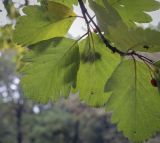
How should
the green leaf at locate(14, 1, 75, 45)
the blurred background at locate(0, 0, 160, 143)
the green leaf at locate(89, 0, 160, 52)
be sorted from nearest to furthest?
the green leaf at locate(89, 0, 160, 52), the green leaf at locate(14, 1, 75, 45), the blurred background at locate(0, 0, 160, 143)

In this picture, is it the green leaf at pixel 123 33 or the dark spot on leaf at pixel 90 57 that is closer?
the green leaf at pixel 123 33

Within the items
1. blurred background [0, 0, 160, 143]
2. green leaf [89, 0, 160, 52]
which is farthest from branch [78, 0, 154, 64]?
blurred background [0, 0, 160, 143]

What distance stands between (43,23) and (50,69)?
0.08 metres

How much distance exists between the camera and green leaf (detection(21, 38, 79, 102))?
0.59 metres

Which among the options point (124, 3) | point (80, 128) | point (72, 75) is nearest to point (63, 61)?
point (72, 75)

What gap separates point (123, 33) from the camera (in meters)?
0.48

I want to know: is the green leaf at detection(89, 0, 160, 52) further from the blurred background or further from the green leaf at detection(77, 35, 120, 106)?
the blurred background

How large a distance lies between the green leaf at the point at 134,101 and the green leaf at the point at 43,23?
0.41 feet

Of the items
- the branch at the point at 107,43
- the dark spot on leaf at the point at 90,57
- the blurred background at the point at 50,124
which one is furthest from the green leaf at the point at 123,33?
the blurred background at the point at 50,124

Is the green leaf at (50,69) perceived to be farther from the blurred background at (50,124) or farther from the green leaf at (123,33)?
the blurred background at (50,124)

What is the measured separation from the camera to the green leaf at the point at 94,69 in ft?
1.98

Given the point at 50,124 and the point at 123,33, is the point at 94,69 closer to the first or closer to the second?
the point at 123,33

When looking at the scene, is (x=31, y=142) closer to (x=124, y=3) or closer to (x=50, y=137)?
(x=50, y=137)

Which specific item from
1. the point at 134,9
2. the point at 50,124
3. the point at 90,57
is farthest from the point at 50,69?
the point at 50,124
